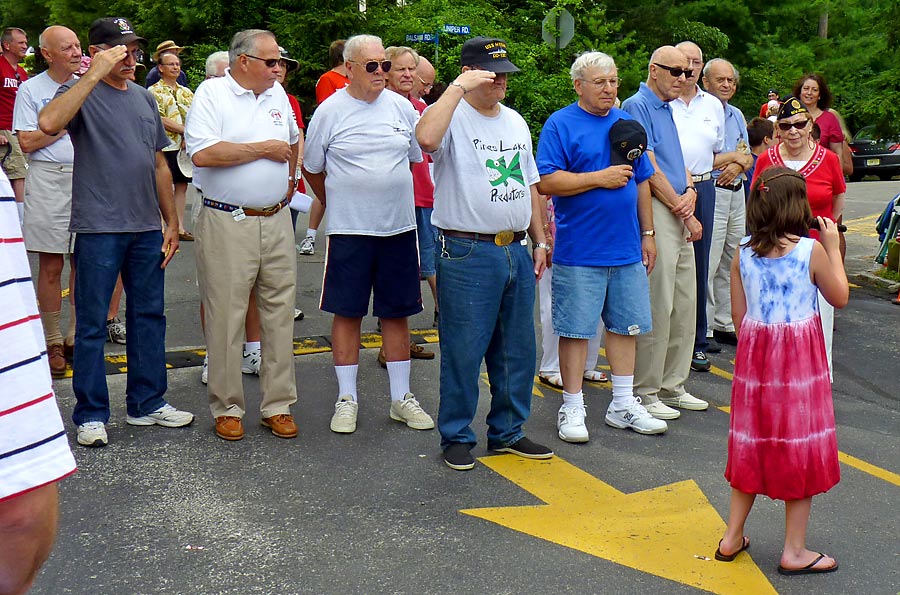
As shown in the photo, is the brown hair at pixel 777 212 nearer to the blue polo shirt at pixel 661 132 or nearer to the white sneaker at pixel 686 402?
the blue polo shirt at pixel 661 132

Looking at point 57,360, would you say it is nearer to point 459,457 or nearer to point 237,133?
point 237,133

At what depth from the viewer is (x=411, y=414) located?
5.90 meters

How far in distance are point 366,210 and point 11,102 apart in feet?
18.9

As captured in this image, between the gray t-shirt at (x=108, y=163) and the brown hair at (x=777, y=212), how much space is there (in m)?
3.23

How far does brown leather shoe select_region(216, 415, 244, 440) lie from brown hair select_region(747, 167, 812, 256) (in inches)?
114

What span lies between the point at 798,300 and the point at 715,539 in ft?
3.62

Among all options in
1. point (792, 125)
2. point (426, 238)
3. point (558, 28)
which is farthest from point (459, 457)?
point (558, 28)

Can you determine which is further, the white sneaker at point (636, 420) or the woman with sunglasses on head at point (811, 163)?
the woman with sunglasses on head at point (811, 163)

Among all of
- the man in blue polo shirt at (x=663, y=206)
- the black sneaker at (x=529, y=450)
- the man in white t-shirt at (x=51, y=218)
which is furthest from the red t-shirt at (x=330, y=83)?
the black sneaker at (x=529, y=450)

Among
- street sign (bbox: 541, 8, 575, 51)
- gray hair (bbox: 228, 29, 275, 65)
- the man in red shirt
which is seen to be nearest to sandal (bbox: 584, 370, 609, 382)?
gray hair (bbox: 228, 29, 275, 65)

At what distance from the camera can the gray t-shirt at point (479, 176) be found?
518cm

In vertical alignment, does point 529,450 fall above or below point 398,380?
below

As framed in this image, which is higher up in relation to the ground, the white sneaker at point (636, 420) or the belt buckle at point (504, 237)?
the belt buckle at point (504, 237)

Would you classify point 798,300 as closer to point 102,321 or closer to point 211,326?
point 211,326
